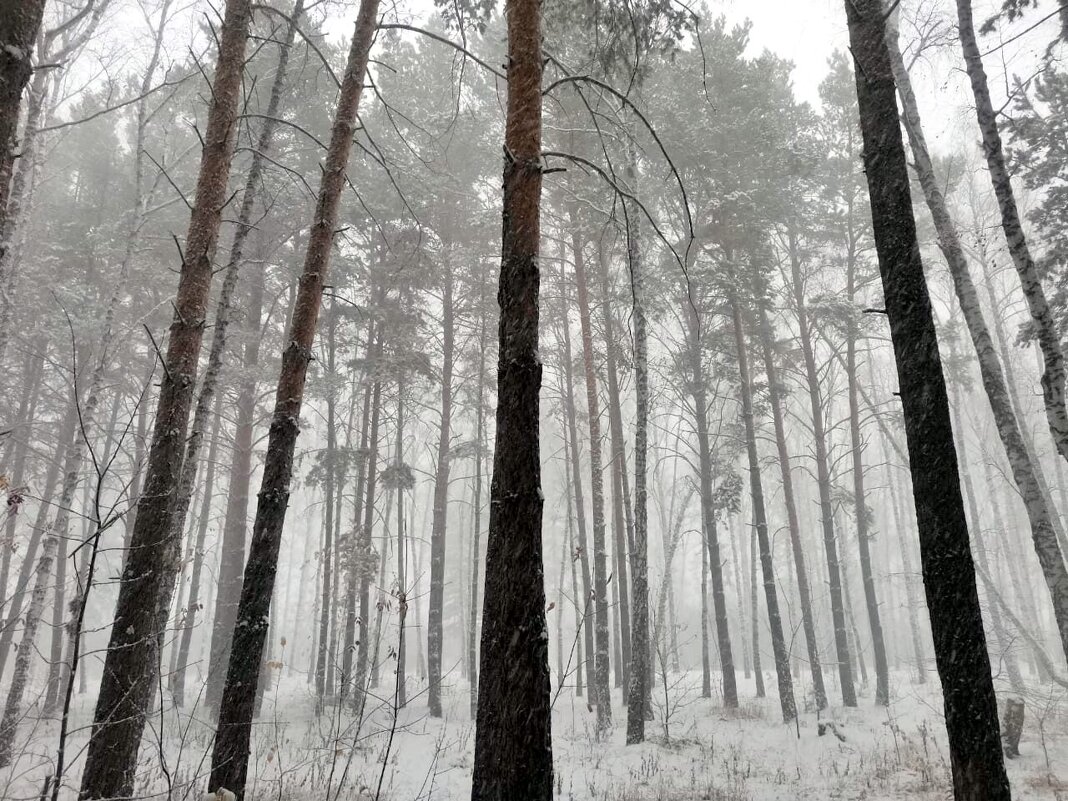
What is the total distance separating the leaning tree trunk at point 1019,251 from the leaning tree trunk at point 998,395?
1.30 feet

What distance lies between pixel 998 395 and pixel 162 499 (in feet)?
29.0

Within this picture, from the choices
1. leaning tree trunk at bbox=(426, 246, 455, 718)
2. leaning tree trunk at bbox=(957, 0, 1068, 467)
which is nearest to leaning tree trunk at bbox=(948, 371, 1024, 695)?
leaning tree trunk at bbox=(957, 0, 1068, 467)

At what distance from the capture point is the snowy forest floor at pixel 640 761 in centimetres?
674

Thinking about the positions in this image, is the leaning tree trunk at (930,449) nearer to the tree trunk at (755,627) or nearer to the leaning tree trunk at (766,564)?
the leaning tree trunk at (766,564)

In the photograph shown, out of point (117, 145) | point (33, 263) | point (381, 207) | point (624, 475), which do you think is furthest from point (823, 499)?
point (117, 145)

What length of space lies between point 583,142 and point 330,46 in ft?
22.9

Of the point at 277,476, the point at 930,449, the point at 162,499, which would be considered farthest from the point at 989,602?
the point at 162,499

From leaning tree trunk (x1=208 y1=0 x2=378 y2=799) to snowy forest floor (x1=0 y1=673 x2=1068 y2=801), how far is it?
685 millimetres

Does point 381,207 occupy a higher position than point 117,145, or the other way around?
point 117,145

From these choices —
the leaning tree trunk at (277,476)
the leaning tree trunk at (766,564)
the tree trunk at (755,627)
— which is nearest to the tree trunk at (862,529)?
the tree trunk at (755,627)

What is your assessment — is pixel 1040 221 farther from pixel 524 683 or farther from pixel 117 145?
pixel 117 145

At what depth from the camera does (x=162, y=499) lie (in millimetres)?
4422

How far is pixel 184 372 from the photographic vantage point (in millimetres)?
4734

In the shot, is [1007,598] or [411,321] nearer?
[411,321]
